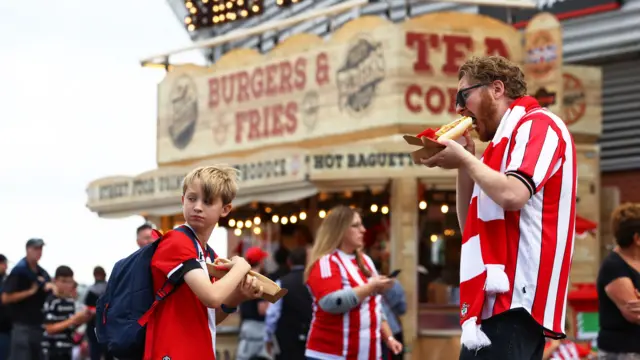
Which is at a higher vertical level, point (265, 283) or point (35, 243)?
point (265, 283)

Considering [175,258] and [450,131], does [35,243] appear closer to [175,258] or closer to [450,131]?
[175,258]

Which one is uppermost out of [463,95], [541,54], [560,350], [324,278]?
[541,54]

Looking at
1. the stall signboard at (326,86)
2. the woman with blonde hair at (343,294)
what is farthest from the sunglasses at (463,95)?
the stall signboard at (326,86)

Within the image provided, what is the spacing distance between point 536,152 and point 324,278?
13.7 ft

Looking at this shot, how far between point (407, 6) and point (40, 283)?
629 centimetres

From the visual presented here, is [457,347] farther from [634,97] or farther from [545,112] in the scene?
[545,112]

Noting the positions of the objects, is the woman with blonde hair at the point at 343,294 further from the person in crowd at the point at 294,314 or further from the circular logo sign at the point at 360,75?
the circular logo sign at the point at 360,75

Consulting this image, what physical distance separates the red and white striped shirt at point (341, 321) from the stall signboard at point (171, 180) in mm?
6941

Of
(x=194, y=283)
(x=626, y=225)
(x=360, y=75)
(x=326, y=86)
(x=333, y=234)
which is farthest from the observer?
(x=326, y=86)

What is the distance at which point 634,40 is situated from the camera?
56.5 feet

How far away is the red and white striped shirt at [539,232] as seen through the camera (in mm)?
4566

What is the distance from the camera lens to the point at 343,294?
848cm

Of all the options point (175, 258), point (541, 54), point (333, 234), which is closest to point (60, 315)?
point (333, 234)

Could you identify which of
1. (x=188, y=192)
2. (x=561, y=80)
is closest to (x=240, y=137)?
(x=561, y=80)
